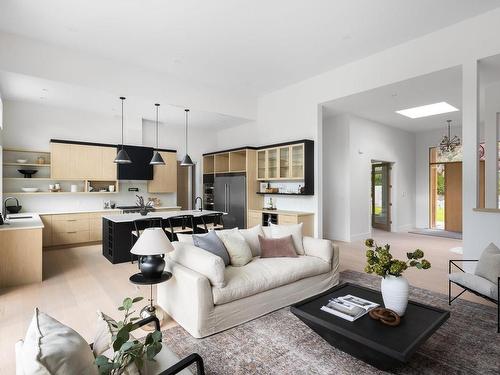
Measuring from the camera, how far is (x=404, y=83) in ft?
16.0

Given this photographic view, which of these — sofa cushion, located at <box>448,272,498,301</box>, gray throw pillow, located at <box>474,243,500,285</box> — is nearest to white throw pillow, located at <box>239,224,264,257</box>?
sofa cushion, located at <box>448,272,498,301</box>

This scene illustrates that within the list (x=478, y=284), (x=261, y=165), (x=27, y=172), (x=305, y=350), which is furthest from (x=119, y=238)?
(x=478, y=284)

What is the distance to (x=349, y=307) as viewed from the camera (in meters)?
2.33

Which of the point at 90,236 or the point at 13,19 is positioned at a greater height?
the point at 13,19

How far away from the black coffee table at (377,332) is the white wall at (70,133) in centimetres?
619

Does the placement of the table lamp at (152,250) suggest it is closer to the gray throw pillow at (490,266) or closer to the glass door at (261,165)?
the gray throw pillow at (490,266)

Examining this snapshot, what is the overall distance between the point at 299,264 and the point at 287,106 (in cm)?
439

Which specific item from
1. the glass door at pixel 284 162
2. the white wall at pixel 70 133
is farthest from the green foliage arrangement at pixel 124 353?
the white wall at pixel 70 133

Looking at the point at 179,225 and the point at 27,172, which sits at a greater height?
the point at 27,172

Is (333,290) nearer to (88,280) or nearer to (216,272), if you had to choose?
(216,272)

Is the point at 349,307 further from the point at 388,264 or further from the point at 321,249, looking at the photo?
the point at 321,249

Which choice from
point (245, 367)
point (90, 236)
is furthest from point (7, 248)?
point (245, 367)

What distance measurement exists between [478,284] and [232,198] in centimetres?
534

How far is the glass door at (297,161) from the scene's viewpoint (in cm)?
617
